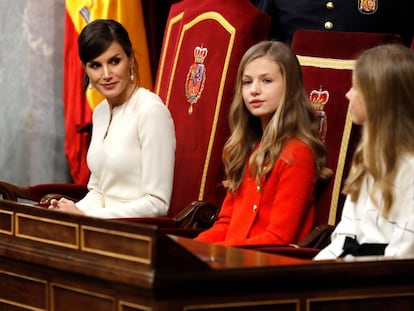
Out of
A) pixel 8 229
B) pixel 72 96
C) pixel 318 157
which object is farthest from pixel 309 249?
pixel 72 96

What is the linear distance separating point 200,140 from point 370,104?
1.51m

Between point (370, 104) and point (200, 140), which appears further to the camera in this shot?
point (200, 140)

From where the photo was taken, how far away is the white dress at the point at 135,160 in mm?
4488

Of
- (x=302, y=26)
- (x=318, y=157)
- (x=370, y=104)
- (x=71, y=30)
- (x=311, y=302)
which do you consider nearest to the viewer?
(x=311, y=302)

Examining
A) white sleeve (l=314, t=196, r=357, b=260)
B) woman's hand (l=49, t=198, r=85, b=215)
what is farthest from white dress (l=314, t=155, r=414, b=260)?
woman's hand (l=49, t=198, r=85, b=215)

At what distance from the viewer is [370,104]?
3479 mm

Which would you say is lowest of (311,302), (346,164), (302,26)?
(311,302)

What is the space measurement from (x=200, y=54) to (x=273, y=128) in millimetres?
1028

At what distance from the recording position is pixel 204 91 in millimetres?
4953

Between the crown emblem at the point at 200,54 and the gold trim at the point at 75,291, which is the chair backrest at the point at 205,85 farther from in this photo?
the gold trim at the point at 75,291

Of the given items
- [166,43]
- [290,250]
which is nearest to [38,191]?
[166,43]

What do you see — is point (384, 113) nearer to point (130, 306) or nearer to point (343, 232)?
point (343, 232)

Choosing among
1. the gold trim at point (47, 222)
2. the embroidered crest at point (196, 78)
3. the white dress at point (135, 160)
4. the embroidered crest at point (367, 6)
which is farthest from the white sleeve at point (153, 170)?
the gold trim at point (47, 222)

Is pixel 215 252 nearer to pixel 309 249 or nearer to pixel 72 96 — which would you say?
pixel 309 249
